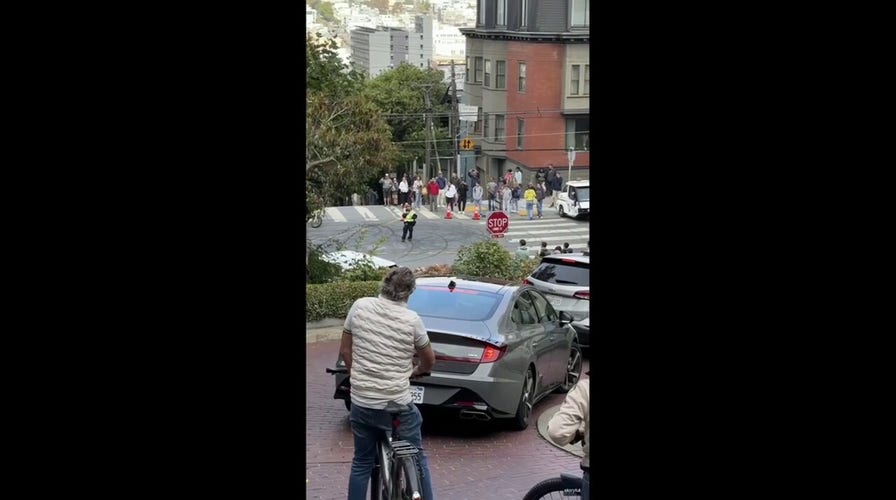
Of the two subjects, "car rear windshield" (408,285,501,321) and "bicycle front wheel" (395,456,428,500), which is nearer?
"bicycle front wheel" (395,456,428,500)

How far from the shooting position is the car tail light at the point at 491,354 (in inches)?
377

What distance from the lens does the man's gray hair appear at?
21.7 ft

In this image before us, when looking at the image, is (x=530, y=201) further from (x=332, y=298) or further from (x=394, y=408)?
(x=394, y=408)

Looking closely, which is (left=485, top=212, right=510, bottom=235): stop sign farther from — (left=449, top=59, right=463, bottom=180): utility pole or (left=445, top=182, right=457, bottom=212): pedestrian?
(left=449, top=59, right=463, bottom=180): utility pole

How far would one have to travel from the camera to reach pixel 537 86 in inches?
2104

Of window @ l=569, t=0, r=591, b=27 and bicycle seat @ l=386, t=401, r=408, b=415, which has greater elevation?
window @ l=569, t=0, r=591, b=27

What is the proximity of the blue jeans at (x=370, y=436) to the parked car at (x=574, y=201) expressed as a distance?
115 ft

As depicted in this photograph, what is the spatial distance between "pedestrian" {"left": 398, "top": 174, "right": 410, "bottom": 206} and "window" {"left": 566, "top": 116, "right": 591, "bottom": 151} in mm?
10187

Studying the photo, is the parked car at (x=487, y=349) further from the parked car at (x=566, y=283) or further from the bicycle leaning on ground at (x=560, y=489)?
the bicycle leaning on ground at (x=560, y=489)

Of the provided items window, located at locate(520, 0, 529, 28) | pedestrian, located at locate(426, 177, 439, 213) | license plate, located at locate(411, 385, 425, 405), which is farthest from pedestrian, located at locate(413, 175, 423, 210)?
license plate, located at locate(411, 385, 425, 405)
